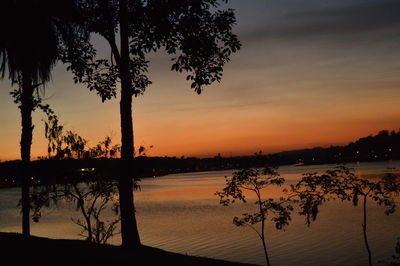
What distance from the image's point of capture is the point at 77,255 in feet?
48.9

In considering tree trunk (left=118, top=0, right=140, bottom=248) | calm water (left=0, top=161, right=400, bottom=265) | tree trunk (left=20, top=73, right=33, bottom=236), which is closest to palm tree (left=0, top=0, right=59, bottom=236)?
tree trunk (left=20, top=73, right=33, bottom=236)

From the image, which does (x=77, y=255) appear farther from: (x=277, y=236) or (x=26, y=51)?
(x=277, y=236)

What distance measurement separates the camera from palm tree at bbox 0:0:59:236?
62.4 ft

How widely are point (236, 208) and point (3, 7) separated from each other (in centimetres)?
6846

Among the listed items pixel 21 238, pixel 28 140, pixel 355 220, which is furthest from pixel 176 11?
pixel 355 220

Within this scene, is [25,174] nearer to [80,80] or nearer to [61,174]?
[80,80]

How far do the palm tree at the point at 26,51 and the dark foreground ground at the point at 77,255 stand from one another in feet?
13.4

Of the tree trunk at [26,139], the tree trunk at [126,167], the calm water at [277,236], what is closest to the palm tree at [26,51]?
the tree trunk at [26,139]

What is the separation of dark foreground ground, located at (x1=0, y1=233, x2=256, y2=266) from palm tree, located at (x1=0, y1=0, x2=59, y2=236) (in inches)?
161

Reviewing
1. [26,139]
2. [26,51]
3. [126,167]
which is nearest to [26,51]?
[26,51]

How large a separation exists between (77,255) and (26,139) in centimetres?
794

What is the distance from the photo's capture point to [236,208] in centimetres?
8269

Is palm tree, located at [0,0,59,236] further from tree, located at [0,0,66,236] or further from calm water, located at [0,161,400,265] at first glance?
calm water, located at [0,161,400,265]

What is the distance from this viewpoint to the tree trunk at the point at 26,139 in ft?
66.2
